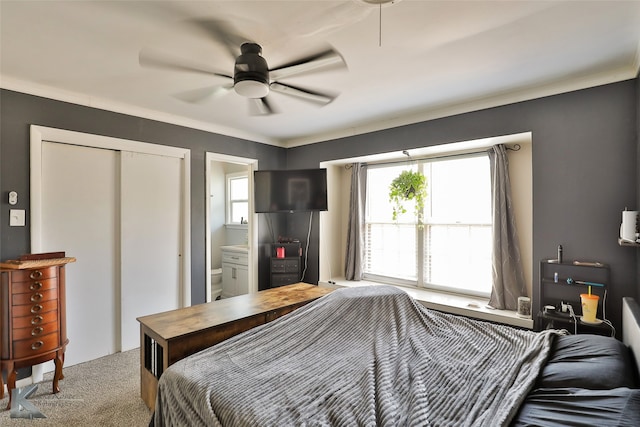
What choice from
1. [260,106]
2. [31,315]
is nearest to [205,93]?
[260,106]

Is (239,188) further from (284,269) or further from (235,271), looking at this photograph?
(284,269)

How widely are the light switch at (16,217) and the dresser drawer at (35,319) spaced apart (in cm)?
77

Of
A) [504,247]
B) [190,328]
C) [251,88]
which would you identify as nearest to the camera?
[251,88]

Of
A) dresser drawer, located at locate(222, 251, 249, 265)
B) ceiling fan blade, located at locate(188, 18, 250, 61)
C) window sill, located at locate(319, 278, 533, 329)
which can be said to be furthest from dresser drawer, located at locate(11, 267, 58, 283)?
window sill, located at locate(319, 278, 533, 329)

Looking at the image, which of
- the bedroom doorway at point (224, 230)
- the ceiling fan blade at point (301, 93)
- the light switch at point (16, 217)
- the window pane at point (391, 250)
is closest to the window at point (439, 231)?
the window pane at point (391, 250)

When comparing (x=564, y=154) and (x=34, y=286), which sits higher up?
(x=564, y=154)

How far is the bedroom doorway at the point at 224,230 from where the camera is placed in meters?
4.11

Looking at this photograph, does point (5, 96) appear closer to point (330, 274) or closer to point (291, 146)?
point (291, 146)

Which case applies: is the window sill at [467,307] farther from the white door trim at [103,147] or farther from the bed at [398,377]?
the white door trim at [103,147]

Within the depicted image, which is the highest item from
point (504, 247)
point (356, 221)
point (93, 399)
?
point (356, 221)

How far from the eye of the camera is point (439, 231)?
A: 3.85 metres

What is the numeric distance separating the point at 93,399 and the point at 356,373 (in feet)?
7.05

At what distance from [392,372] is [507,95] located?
8.60ft

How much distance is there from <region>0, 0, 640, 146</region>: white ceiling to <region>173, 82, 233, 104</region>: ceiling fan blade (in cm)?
5
